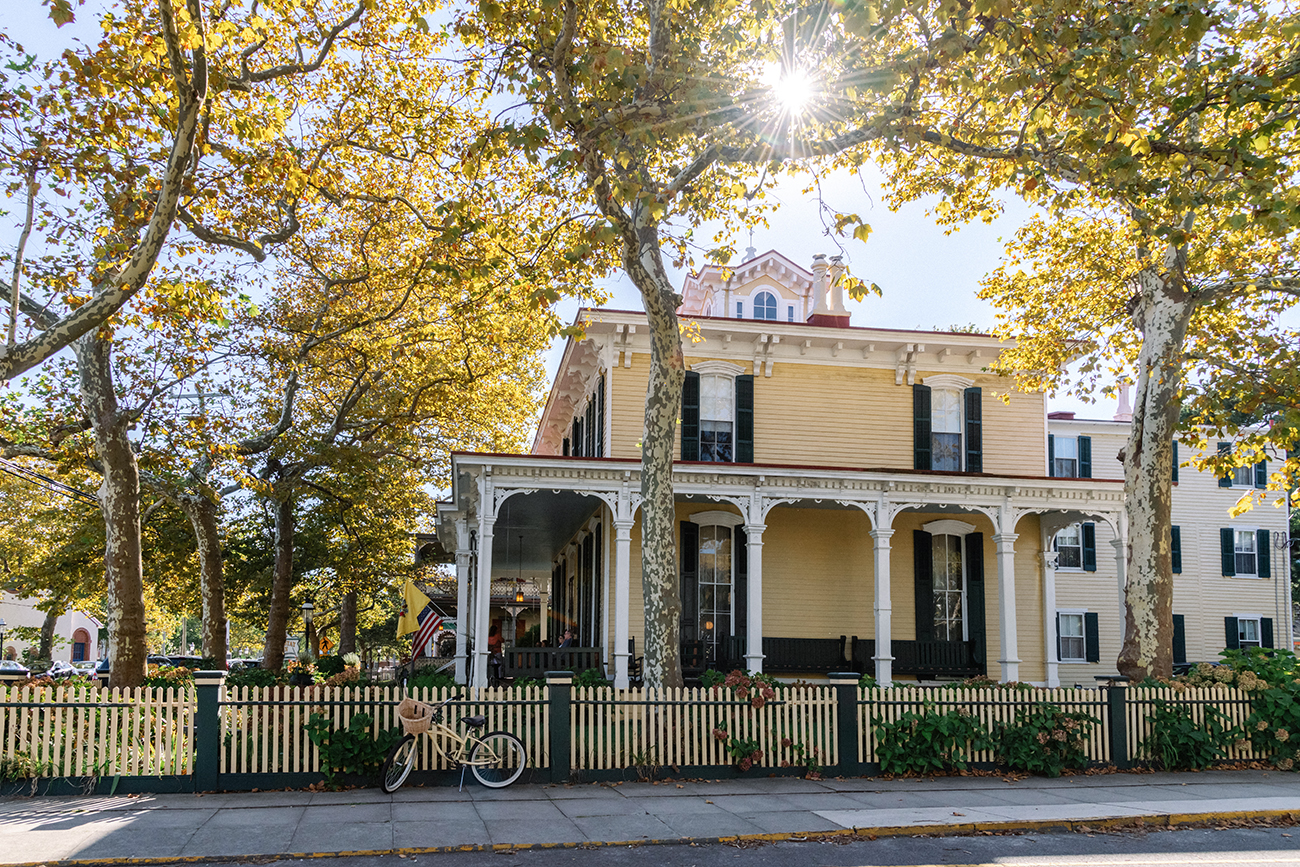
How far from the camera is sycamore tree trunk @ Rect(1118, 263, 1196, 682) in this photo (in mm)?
15992

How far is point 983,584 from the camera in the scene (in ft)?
70.3

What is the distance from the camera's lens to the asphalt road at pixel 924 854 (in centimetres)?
790

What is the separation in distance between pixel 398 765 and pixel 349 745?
0.58m

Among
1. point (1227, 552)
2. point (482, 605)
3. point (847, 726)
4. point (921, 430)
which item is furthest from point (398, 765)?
point (1227, 552)

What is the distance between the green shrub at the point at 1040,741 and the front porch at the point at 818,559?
5887 mm

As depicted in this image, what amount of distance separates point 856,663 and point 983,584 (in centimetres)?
346

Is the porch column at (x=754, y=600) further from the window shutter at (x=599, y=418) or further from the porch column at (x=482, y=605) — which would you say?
the porch column at (x=482, y=605)

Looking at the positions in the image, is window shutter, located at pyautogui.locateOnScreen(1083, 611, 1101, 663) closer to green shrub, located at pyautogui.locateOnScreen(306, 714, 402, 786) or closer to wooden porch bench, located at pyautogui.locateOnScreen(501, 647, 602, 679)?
wooden porch bench, located at pyautogui.locateOnScreen(501, 647, 602, 679)

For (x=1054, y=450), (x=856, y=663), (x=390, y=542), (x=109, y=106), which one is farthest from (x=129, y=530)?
(x=1054, y=450)

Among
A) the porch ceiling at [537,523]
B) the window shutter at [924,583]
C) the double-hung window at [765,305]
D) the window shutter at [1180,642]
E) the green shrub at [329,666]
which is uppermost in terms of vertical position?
the double-hung window at [765,305]

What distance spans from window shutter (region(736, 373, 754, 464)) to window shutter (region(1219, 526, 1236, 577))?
1723 centimetres

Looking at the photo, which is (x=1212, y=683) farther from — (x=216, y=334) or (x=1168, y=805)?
(x=216, y=334)

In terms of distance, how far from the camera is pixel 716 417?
70.1 feet

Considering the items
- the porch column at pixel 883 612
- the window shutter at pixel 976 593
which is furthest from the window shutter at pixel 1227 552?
the porch column at pixel 883 612
